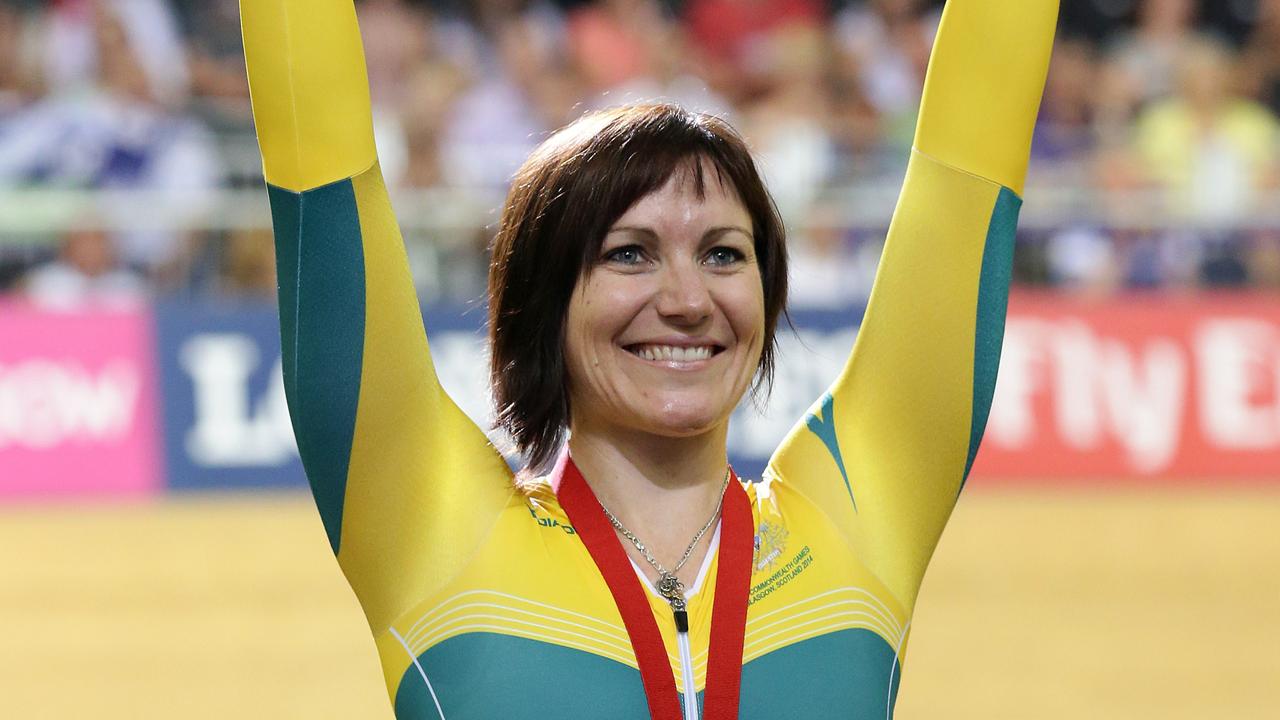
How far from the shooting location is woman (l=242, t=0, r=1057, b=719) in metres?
2.00

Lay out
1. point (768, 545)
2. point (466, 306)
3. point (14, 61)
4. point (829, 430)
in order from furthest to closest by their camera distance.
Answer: point (14, 61) → point (466, 306) → point (829, 430) → point (768, 545)

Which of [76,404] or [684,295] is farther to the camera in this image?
[76,404]

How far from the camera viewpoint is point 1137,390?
341 inches

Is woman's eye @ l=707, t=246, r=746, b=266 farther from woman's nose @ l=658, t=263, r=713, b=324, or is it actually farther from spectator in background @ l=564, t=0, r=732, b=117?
spectator in background @ l=564, t=0, r=732, b=117

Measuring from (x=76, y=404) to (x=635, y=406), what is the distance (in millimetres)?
6750

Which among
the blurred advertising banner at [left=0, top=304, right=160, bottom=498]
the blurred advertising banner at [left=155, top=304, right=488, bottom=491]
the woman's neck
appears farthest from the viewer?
the blurred advertising banner at [left=155, top=304, right=488, bottom=491]

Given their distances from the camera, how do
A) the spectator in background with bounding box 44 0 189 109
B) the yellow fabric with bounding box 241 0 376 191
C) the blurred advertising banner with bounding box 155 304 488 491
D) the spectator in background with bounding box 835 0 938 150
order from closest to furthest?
the yellow fabric with bounding box 241 0 376 191
the blurred advertising banner with bounding box 155 304 488 491
the spectator in background with bounding box 44 0 189 109
the spectator in background with bounding box 835 0 938 150

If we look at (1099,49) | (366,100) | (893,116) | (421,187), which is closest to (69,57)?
(421,187)

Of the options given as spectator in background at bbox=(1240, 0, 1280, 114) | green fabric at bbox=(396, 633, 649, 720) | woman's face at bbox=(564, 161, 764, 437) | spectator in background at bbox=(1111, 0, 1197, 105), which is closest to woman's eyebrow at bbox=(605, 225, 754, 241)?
woman's face at bbox=(564, 161, 764, 437)

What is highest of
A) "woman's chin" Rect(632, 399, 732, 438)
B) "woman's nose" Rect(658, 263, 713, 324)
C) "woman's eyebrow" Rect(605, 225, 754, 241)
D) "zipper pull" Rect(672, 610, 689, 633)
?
"woman's eyebrow" Rect(605, 225, 754, 241)

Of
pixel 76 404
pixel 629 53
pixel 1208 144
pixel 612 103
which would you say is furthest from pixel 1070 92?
pixel 76 404

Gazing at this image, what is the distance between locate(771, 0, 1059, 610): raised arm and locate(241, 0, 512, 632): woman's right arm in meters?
0.53

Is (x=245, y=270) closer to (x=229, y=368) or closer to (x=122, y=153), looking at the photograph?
(x=229, y=368)

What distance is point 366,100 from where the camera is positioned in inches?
80.3
